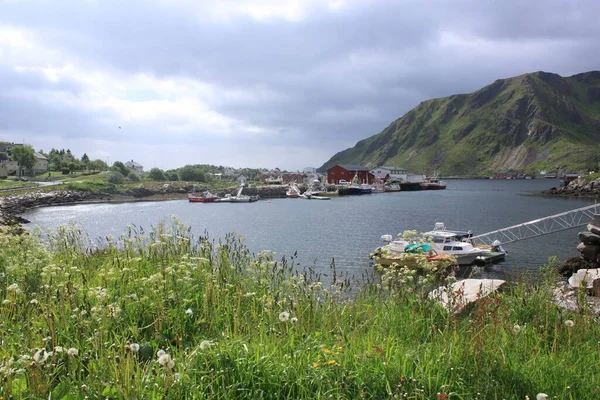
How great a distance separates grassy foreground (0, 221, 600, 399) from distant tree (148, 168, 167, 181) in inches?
6697

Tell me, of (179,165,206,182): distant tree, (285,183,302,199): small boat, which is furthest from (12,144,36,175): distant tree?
(285,183,302,199): small boat

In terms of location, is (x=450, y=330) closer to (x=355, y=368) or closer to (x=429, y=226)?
(x=355, y=368)

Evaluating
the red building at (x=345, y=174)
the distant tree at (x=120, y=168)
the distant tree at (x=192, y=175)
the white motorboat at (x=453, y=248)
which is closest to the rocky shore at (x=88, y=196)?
the distant tree at (x=192, y=175)

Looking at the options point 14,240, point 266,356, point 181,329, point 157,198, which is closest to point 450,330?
point 266,356

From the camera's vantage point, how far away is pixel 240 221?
6425cm

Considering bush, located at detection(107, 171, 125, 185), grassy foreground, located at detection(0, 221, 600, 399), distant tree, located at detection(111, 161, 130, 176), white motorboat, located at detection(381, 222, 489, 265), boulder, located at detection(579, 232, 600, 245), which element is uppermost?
distant tree, located at detection(111, 161, 130, 176)

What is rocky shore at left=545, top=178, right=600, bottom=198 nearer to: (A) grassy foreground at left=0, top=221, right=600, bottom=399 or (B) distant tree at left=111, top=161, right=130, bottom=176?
(A) grassy foreground at left=0, top=221, right=600, bottom=399

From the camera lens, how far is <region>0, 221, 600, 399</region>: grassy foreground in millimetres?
Result: 3729

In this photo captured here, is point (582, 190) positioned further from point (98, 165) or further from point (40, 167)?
point (98, 165)

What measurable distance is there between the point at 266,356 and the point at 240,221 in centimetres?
6090

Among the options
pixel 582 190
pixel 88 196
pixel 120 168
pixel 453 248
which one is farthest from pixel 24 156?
pixel 582 190

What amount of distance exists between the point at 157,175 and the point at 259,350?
175m

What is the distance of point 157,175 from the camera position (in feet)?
552

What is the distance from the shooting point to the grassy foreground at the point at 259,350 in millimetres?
3729
